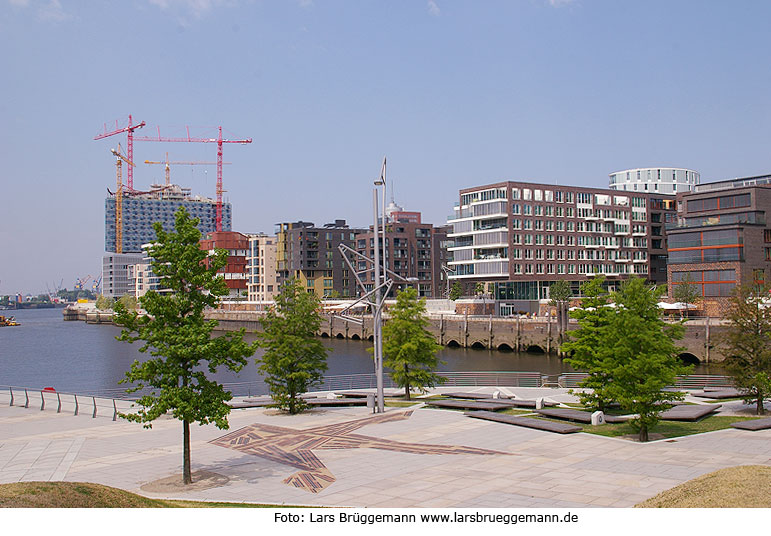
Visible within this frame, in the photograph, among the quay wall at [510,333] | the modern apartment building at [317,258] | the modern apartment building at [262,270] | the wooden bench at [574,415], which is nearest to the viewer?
the wooden bench at [574,415]

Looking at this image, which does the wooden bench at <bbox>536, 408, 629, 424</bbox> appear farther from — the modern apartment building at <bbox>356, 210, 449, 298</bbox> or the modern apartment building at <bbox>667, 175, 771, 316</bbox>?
the modern apartment building at <bbox>356, 210, 449, 298</bbox>

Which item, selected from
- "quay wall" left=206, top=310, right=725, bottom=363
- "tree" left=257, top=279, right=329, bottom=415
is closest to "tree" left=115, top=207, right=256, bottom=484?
"tree" left=257, top=279, right=329, bottom=415

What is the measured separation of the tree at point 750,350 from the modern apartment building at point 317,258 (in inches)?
5512

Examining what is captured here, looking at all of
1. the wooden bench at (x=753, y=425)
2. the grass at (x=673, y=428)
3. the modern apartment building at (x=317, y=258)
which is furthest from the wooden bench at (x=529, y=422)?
the modern apartment building at (x=317, y=258)

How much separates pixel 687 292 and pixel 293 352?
198ft

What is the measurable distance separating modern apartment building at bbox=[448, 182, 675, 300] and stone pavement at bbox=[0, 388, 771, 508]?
283ft

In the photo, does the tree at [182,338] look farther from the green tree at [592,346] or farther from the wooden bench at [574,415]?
the green tree at [592,346]

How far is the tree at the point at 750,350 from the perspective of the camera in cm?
3459

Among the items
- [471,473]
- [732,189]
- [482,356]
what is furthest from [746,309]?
[732,189]

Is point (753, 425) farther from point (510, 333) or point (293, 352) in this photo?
point (510, 333)

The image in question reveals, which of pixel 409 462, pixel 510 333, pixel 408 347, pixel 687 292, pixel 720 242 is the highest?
pixel 720 242

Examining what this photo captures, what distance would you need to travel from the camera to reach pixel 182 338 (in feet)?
75.1

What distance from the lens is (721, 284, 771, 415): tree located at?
3459 cm

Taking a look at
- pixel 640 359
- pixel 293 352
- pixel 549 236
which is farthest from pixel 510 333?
pixel 640 359
